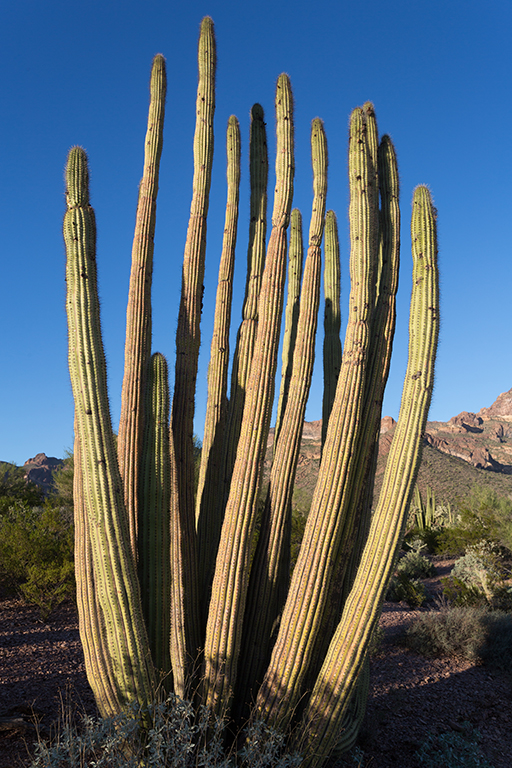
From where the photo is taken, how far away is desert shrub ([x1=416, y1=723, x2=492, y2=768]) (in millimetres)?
4637

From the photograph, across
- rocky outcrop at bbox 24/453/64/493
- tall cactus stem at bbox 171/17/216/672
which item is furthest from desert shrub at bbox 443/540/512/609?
rocky outcrop at bbox 24/453/64/493

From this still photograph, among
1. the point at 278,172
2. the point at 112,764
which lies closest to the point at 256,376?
the point at 278,172

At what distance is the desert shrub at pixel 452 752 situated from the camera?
4.64m

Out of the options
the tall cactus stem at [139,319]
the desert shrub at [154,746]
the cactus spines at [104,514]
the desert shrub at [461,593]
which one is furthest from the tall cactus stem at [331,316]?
the desert shrub at [461,593]

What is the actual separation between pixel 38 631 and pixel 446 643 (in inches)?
248

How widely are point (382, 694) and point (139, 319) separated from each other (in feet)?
17.7

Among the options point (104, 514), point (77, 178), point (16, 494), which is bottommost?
point (16, 494)

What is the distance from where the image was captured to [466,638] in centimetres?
776

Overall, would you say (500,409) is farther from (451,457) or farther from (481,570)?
(481,570)

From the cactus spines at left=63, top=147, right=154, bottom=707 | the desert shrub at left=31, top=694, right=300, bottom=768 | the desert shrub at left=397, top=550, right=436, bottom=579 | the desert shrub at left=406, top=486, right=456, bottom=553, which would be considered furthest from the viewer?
the desert shrub at left=406, top=486, right=456, bottom=553

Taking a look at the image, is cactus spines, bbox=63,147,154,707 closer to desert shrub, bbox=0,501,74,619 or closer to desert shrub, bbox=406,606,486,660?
desert shrub, bbox=406,606,486,660

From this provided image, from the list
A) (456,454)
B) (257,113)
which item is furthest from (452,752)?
(456,454)

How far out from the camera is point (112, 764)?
3137 mm

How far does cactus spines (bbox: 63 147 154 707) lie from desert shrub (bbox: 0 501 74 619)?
18.5 ft
